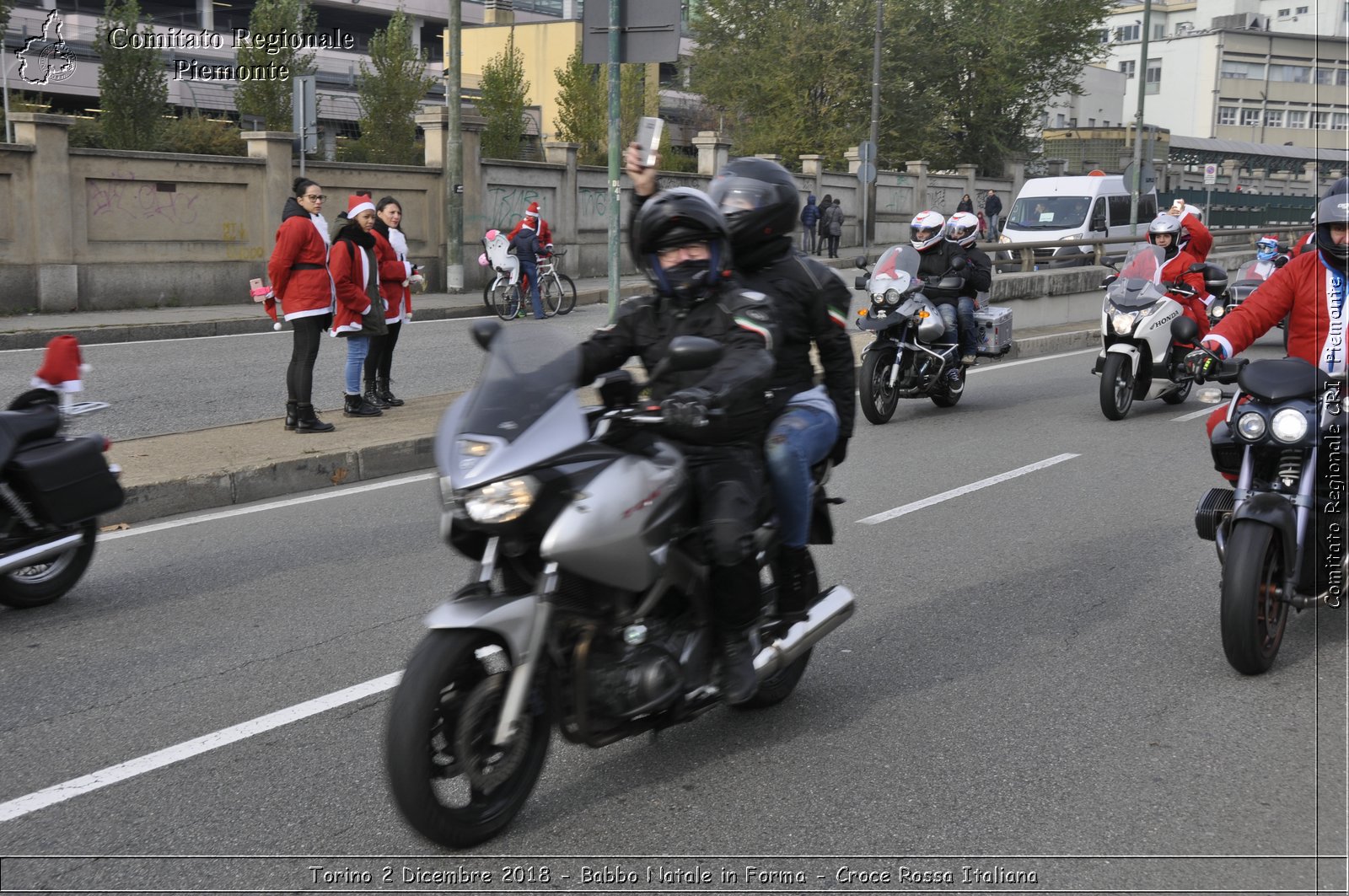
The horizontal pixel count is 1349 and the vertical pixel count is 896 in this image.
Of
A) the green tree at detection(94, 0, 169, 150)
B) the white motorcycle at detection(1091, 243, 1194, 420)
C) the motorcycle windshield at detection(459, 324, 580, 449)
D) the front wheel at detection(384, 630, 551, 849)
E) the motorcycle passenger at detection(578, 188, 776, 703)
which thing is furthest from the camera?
the green tree at detection(94, 0, 169, 150)

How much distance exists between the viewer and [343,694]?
16.1 feet

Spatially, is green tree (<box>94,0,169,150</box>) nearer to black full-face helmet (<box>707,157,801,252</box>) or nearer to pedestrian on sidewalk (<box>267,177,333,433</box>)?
pedestrian on sidewalk (<box>267,177,333,433</box>)

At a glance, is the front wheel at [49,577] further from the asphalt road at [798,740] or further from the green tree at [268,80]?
the green tree at [268,80]

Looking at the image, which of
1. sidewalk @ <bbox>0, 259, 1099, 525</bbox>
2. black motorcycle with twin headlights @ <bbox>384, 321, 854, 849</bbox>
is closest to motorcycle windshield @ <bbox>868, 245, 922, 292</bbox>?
sidewalk @ <bbox>0, 259, 1099, 525</bbox>

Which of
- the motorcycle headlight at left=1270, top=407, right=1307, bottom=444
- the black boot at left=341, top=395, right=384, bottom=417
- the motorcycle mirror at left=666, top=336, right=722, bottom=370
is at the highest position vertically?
the motorcycle mirror at left=666, top=336, right=722, bottom=370

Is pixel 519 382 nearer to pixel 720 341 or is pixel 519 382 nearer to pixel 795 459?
pixel 720 341

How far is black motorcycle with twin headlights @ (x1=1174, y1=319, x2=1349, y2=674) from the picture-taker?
191 inches

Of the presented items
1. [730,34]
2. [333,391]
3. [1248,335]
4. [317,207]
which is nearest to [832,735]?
[1248,335]

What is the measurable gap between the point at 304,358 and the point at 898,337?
4.90 m

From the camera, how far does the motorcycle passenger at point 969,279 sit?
12.1 metres

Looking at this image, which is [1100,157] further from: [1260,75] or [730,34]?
[1260,75]

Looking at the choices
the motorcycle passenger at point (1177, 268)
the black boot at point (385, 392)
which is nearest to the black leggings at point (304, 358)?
the black boot at point (385, 392)

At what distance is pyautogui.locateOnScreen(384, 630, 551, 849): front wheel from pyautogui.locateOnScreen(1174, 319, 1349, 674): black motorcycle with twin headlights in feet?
8.66

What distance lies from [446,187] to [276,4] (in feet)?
63.0
